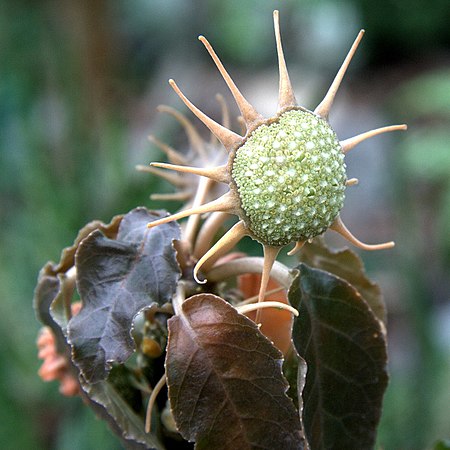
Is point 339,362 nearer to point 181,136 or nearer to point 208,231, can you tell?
point 208,231

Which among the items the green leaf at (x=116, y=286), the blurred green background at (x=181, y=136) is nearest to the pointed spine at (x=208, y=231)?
the green leaf at (x=116, y=286)

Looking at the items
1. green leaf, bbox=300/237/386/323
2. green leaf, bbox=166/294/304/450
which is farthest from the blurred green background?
green leaf, bbox=166/294/304/450

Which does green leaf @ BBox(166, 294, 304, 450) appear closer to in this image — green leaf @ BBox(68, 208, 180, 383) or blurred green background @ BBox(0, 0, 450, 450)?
green leaf @ BBox(68, 208, 180, 383)

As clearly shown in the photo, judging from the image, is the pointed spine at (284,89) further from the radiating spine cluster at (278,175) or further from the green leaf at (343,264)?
the green leaf at (343,264)

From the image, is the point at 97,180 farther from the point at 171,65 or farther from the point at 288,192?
the point at 171,65

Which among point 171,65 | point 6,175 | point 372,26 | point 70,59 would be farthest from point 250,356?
point 372,26
